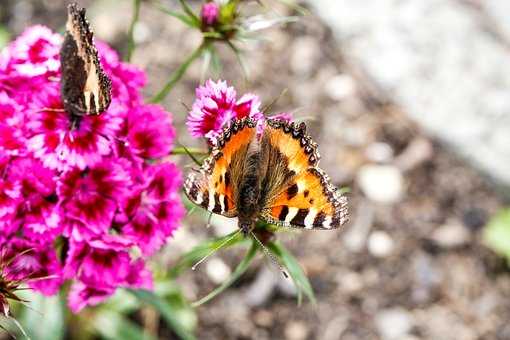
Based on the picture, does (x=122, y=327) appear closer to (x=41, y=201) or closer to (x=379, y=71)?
(x=41, y=201)

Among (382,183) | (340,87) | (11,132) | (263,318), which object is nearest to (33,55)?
(11,132)

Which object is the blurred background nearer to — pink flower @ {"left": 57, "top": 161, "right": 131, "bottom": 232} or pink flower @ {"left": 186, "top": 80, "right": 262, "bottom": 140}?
pink flower @ {"left": 57, "top": 161, "right": 131, "bottom": 232}

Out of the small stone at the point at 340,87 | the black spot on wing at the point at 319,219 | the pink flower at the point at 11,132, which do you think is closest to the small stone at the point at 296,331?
the small stone at the point at 340,87

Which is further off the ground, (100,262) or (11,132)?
(11,132)

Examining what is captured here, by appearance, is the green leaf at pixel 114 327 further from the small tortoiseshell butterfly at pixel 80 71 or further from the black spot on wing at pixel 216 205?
the small tortoiseshell butterfly at pixel 80 71

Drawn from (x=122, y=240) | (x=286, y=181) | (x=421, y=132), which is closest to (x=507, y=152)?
(x=421, y=132)

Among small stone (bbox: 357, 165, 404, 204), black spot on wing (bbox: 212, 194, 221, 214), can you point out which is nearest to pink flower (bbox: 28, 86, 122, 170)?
black spot on wing (bbox: 212, 194, 221, 214)

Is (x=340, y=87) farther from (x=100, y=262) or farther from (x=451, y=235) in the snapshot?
(x=100, y=262)
